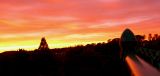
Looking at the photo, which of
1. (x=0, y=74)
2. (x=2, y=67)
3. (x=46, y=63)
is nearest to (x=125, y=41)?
(x=0, y=74)

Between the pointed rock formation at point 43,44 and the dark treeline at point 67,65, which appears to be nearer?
the dark treeline at point 67,65

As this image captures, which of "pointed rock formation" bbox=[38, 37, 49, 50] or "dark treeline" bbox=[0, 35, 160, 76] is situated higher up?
"pointed rock formation" bbox=[38, 37, 49, 50]

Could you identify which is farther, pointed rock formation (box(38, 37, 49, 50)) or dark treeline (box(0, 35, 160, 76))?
pointed rock formation (box(38, 37, 49, 50))

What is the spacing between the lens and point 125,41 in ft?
52.7

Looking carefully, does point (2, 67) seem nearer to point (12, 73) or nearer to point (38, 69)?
point (12, 73)

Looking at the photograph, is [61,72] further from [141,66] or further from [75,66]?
[141,66]

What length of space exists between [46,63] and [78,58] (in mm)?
7596

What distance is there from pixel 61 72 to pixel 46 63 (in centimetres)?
1387

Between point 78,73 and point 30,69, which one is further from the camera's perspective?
point 30,69

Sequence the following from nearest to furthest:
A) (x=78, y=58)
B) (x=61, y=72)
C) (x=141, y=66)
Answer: (x=141, y=66), (x=61, y=72), (x=78, y=58)

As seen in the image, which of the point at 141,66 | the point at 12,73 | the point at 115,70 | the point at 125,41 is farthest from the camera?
the point at 12,73

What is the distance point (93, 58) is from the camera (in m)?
41.0

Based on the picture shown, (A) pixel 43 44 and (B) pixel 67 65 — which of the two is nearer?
(B) pixel 67 65

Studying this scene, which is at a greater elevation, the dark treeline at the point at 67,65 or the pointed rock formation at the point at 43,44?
the pointed rock formation at the point at 43,44
